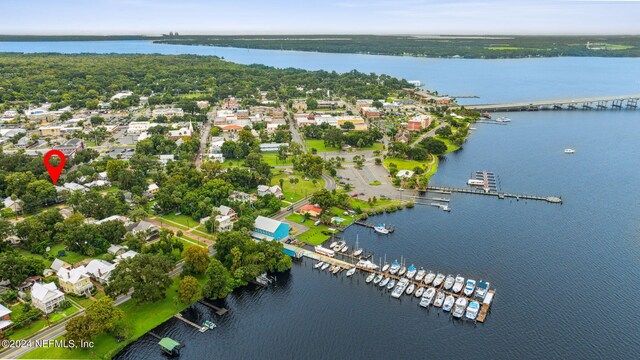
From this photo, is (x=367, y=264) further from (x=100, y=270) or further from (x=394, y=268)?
A: (x=100, y=270)

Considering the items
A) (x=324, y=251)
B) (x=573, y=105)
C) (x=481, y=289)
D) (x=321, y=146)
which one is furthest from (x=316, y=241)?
(x=573, y=105)

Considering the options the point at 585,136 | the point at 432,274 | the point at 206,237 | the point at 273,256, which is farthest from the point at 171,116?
the point at 585,136

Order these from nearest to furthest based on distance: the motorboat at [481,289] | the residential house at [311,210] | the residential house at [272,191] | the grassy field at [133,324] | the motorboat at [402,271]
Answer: the grassy field at [133,324]
the motorboat at [481,289]
the motorboat at [402,271]
the residential house at [311,210]
the residential house at [272,191]

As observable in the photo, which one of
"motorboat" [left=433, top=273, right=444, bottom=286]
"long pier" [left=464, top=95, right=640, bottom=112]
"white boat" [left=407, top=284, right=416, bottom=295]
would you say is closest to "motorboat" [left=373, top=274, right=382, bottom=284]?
"white boat" [left=407, top=284, right=416, bottom=295]

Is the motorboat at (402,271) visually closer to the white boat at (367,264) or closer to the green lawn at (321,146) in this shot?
the white boat at (367,264)

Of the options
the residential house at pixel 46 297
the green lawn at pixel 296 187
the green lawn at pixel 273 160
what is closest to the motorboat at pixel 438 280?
the green lawn at pixel 296 187

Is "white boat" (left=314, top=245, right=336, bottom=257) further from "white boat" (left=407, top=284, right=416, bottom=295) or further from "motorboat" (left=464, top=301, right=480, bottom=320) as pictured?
"motorboat" (left=464, top=301, right=480, bottom=320)
